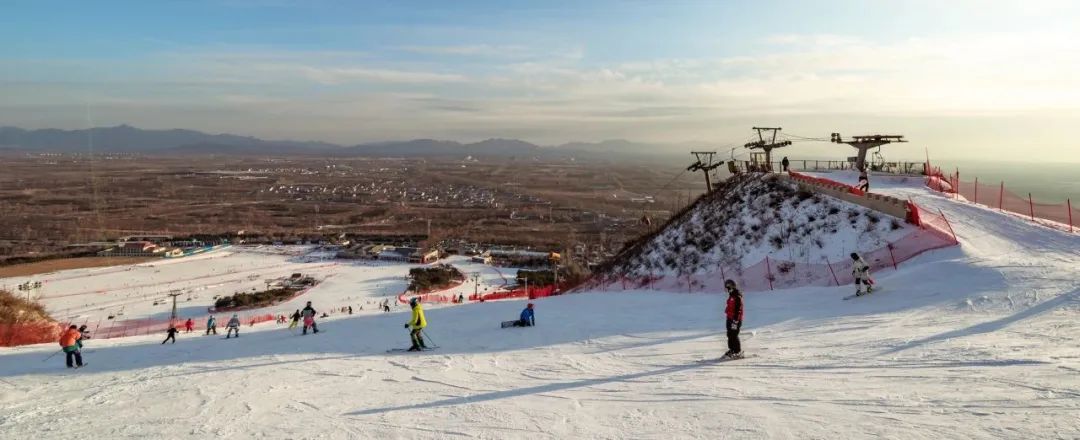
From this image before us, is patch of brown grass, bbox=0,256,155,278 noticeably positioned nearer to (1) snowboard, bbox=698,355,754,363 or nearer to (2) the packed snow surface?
(2) the packed snow surface

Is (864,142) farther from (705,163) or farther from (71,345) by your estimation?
(71,345)

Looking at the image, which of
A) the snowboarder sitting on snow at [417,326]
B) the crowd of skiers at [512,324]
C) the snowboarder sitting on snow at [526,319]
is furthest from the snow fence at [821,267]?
the snowboarder sitting on snow at [417,326]

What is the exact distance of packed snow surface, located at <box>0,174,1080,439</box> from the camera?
23.7ft

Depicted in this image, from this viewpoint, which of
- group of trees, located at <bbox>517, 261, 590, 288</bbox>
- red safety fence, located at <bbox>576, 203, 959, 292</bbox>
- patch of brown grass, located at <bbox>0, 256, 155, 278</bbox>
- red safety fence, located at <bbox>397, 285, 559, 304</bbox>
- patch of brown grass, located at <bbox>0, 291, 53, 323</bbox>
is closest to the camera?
red safety fence, located at <bbox>576, 203, 959, 292</bbox>

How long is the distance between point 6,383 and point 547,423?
9963mm

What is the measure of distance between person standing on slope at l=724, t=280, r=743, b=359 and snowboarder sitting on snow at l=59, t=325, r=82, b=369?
40.9 ft

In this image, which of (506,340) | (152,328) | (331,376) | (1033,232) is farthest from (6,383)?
(1033,232)

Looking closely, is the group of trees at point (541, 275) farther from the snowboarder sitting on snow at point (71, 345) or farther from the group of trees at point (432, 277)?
the snowboarder sitting on snow at point (71, 345)

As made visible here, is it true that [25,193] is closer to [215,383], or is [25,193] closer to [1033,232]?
[215,383]

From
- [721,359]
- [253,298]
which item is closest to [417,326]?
Result: [721,359]

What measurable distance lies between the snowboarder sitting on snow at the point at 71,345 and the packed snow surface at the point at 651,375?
0.26m

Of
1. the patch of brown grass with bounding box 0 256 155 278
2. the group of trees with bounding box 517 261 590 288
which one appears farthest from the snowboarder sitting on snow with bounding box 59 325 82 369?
the patch of brown grass with bounding box 0 256 155 278

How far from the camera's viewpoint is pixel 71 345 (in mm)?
12359

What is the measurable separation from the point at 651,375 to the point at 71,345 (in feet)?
37.0
